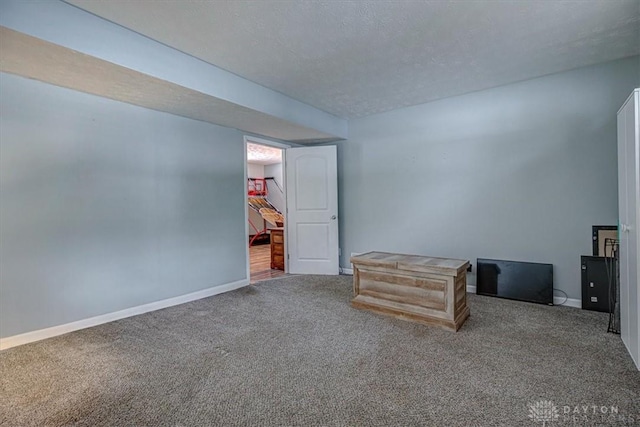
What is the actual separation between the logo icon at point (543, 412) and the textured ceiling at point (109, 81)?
329cm

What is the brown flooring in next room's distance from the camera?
481 cm

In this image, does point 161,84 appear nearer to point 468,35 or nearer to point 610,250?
point 468,35

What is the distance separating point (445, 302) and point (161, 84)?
3066 mm

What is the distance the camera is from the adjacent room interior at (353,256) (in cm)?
181

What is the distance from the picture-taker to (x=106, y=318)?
2.94m

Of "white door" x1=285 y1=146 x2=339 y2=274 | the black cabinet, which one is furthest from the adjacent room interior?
"white door" x1=285 y1=146 x2=339 y2=274

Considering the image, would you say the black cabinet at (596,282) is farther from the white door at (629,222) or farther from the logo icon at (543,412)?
the logo icon at (543,412)

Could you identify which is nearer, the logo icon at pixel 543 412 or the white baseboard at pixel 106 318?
the logo icon at pixel 543 412

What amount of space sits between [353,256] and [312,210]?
175cm

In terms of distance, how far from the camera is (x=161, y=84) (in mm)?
2596

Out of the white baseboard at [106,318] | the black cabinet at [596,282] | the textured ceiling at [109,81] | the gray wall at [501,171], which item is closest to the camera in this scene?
the textured ceiling at [109,81]

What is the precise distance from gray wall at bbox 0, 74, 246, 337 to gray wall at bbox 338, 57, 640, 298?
2346 millimetres

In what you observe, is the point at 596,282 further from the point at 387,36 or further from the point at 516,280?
the point at 387,36

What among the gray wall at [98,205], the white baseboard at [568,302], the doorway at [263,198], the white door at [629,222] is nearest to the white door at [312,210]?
the gray wall at [98,205]
